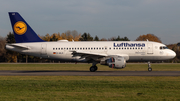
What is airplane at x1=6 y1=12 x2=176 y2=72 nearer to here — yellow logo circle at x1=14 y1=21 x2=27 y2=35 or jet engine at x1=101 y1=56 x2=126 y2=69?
yellow logo circle at x1=14 y1=21 x2=27 y2=35

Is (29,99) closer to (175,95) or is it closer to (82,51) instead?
(175,95)

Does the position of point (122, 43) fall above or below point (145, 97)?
above

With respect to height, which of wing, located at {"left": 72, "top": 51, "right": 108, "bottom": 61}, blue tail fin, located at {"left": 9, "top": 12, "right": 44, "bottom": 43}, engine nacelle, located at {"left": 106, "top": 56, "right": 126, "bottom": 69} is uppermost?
blue tail fin, located at {"left": 9, "top": 12, "right": 44, "bottom": 43}

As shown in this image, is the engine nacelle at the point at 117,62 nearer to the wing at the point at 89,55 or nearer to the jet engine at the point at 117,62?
the jet engine at the point at 117,62

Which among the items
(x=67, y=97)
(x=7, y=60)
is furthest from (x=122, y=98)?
(x=7, y=60)

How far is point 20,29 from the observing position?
34594 millimetres

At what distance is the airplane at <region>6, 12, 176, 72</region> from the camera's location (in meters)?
32.2

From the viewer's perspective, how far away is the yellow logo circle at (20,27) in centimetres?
3450

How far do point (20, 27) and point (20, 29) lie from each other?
0.31m

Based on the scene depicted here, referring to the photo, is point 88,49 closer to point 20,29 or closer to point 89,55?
point 89,55

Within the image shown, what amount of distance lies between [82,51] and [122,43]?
20.8 feet

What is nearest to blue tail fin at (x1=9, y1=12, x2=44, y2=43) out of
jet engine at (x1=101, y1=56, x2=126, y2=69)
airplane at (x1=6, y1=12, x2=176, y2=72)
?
airplane at (x1=6, y1=12, x2=176, y2=72)

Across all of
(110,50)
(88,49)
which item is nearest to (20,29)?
(88,49)

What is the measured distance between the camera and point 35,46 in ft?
113
